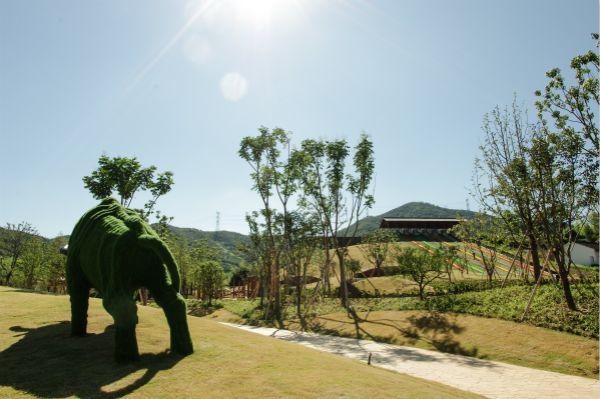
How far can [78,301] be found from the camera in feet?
39.6

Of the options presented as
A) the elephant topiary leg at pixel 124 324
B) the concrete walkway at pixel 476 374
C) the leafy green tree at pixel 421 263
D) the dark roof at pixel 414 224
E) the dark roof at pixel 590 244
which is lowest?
the concrete walkway at pixel 476 374

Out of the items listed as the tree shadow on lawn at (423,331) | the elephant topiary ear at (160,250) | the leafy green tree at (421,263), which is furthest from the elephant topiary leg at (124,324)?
the leafy green tree at (421,263)

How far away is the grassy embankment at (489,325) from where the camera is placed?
16.5 m

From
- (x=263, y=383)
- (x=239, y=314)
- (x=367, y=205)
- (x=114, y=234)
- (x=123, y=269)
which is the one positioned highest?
(x=367, y=205)

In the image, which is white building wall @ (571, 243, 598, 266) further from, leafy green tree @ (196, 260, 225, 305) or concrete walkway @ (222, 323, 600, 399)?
concrete walkway @ (222, 323, 600, 399)

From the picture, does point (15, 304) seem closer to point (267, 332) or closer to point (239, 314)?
point (267, 332)

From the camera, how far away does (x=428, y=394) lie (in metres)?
9.53

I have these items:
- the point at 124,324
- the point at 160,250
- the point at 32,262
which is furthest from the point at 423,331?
the point at 32,262

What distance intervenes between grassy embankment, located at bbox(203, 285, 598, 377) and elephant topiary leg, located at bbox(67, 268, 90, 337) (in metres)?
16.3

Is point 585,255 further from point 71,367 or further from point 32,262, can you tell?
point 32,262

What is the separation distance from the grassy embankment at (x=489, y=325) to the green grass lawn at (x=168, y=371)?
8.48m

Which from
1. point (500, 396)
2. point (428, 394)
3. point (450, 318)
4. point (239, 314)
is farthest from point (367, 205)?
point (428, 394)

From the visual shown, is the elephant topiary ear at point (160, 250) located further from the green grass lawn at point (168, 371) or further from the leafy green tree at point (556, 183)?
the leafy green tree at point (556, 183)

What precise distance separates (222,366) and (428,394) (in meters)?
5.13
